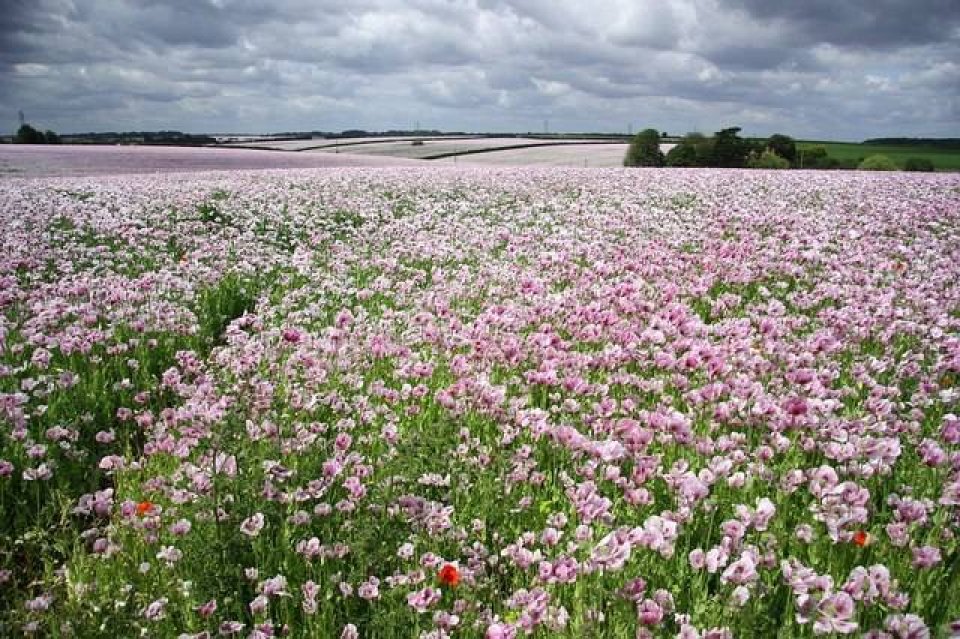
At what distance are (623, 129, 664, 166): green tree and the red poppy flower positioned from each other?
185 ft

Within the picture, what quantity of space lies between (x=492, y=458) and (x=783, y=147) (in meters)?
67.3

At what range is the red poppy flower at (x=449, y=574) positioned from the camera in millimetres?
3100

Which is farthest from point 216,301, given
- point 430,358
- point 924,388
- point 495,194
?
point 495,194

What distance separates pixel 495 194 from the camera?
2006 cm

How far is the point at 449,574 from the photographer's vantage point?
10.2ft

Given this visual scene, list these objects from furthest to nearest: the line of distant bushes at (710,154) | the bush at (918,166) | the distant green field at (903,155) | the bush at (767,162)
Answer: the distant green field at (903,155) < the line of distant bushes at (710,154) < the bush at (767,162) < the bush at (918,166)

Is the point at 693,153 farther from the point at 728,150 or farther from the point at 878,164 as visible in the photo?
the point at 878,164

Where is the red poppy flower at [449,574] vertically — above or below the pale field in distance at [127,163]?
below

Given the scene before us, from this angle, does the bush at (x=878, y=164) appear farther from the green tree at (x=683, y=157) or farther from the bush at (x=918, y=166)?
A: the green tree at (x=683, y=157)

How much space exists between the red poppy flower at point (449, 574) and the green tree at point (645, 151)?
56454mm

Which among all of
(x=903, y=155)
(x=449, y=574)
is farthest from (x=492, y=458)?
(x=903, y=155)

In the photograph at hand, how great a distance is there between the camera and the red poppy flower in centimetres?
310

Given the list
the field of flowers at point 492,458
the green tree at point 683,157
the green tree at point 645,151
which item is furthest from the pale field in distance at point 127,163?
the field of flowers at point 492,458

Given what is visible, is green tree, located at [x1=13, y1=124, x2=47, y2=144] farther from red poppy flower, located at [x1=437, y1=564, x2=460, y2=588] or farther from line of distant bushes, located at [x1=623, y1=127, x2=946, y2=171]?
red poppy flower, located at [x1=437, y1=564, x2=460, y2=588]
